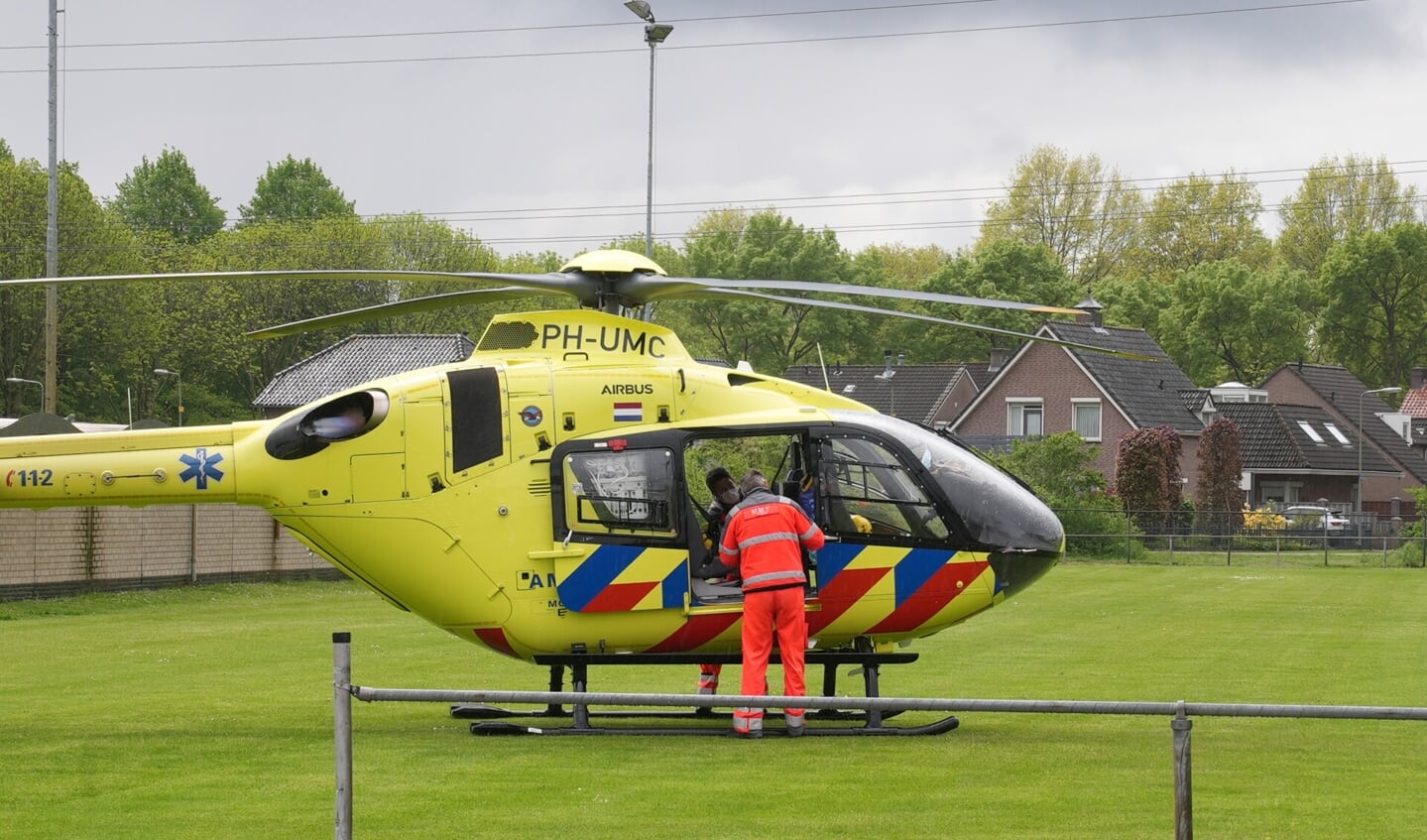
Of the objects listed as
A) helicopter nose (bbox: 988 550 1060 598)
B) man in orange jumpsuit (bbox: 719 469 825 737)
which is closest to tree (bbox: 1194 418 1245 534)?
helicopter nose (bbox: 988 550 1060 598)

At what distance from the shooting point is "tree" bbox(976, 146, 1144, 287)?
11038cm

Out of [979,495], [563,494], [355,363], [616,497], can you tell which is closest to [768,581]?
[616,497]

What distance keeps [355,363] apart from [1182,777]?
57.9m

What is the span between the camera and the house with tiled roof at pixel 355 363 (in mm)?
61250

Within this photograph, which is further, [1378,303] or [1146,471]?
[1378,303]

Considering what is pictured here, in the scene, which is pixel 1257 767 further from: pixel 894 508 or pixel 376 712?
pixel 376 712

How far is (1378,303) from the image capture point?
10012 cm

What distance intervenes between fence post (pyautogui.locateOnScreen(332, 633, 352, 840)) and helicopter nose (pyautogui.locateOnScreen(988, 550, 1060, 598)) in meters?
7.65

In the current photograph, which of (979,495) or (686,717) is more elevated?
(979,495)

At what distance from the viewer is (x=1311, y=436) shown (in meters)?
74.1

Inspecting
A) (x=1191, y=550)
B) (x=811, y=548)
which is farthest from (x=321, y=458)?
(x=1191, y=550)

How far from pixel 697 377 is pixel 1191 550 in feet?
127

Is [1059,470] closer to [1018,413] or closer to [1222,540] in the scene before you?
[1222,540]

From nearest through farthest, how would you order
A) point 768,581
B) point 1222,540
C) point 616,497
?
1. point 768,581
2. point 616,497
3. point 1222,540
